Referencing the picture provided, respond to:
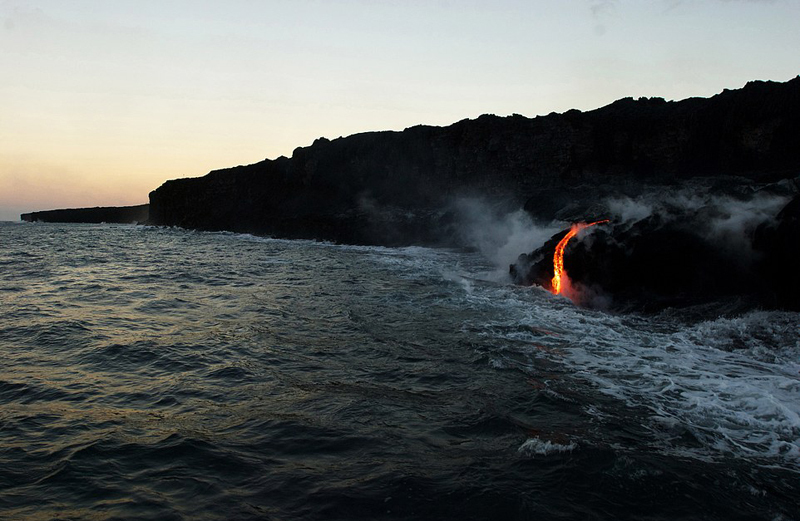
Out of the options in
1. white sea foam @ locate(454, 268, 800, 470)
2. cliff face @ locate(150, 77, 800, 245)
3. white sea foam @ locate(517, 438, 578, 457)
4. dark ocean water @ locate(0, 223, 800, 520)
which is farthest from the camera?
cliff face @ locate(150, 77, 800, 245)

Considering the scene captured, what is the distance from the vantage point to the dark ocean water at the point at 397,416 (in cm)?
422

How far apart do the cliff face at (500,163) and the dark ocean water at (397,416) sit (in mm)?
22752

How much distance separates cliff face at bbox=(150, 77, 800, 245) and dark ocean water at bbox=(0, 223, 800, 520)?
22.8 m

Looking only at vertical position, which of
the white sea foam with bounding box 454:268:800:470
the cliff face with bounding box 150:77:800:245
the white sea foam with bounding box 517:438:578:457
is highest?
the cliff face with bounding box 150:77:800:245

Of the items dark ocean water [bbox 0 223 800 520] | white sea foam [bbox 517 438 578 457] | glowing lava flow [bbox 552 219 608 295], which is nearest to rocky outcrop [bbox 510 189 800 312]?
glowing lava flow [bbox 552 219 608 295]

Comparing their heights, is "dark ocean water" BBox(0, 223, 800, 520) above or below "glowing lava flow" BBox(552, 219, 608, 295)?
below

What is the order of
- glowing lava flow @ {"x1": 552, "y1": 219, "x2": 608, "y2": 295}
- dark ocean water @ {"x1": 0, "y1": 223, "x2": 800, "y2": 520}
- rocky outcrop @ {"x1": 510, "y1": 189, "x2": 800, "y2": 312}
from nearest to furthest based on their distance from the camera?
dark ocean water @ {"x1": 0, "y1": 223, "x2": 800, "y2": 520}
rocky outcrop @ {"x1": 510, "y1": 189, "x2": 800, "y2": 312}
glowing lava flow @ {"x1": 552, "y1": 219, "x2": 608, "y2": 295}

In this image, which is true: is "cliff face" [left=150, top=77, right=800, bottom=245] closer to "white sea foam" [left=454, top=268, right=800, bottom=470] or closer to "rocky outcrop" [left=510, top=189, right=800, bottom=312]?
"rocky outcrop" [left=510, top=189, right=800, bottom=312]

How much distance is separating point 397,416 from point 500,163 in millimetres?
53208

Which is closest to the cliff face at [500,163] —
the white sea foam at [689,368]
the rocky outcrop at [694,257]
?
the rocky outcrop at [694,257]

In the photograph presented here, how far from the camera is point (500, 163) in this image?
56094 mm

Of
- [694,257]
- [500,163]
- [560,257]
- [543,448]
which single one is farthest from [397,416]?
[500,163]

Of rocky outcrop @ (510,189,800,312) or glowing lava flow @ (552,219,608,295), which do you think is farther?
glowing lava flow @ (552,219,608,295)

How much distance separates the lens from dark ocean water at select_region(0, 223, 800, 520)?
4223 mm
